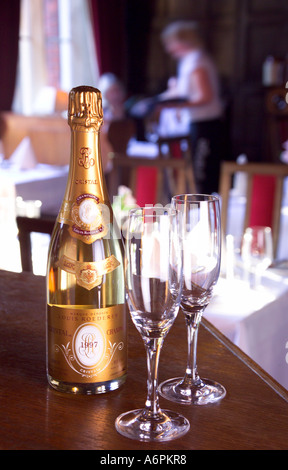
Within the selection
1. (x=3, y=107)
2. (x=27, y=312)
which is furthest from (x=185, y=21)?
(x=27, y=312)

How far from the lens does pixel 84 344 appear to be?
0.63m

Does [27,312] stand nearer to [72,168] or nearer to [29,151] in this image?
[72,168]

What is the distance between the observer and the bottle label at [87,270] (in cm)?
67

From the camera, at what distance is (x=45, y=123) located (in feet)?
17.0

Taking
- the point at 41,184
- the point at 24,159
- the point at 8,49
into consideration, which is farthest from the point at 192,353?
the point at 8,49

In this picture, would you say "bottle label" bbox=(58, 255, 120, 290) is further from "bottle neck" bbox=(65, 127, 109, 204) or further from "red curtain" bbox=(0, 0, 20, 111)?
"red curtain" bbox=(0, 0, 20, 111)

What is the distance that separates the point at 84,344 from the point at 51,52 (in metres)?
6.98

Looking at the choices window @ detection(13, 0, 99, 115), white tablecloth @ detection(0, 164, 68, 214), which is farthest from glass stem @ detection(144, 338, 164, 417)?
window @ detection(13, 0, 99, 115)

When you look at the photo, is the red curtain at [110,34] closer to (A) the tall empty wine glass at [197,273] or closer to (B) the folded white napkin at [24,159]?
(B) the folded white napkin at [24,159]

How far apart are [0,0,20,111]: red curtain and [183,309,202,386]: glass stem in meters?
6.07

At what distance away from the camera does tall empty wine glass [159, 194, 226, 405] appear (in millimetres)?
660

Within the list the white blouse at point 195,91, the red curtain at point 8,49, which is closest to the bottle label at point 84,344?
the white blouse at point 195,91

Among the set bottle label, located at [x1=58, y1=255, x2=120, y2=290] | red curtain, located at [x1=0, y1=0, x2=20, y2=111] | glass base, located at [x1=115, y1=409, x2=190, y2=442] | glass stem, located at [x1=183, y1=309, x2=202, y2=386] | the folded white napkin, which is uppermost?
red curtain, located at [x1=0, y1=0, x2=20, y2=111]
